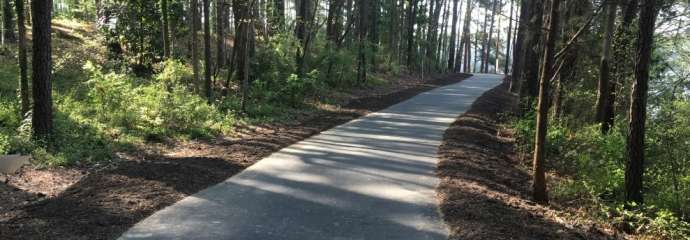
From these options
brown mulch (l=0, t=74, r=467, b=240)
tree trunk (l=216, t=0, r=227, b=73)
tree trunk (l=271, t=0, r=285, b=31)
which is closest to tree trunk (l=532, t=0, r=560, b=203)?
brown mulch (l=0, t=74, r=467, b=240)

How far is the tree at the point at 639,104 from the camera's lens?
22.9 ft

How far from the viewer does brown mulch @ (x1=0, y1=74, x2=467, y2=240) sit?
230 inches

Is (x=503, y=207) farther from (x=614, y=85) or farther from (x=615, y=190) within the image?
(x=614, y=85)

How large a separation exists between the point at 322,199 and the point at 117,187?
297cm

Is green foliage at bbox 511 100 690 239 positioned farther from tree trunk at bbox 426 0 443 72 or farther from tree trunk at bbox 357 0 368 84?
tree trunk at bbox 426 0 443 72

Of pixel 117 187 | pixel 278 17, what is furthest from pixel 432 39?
pixel 117 187

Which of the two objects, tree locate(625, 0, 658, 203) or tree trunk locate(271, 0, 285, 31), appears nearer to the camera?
tree locate(625, 0, 658, 203)

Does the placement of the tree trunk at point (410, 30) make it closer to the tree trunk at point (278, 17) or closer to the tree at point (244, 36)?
the tree trunk at point (278, 17)

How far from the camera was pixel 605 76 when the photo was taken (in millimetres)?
12617

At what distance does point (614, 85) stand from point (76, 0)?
80.9 feet

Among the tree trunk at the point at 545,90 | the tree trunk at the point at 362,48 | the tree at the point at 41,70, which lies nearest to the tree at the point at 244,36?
the tree at the point at 41,70

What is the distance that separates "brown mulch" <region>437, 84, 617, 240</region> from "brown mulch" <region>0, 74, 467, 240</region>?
364 centimetres

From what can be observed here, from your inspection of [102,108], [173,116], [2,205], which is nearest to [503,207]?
[2,205]

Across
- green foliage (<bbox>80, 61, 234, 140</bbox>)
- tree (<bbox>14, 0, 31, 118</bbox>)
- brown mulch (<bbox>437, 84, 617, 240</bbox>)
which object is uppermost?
tree (<bbox>14, 0, 31, 118</bbox>)
